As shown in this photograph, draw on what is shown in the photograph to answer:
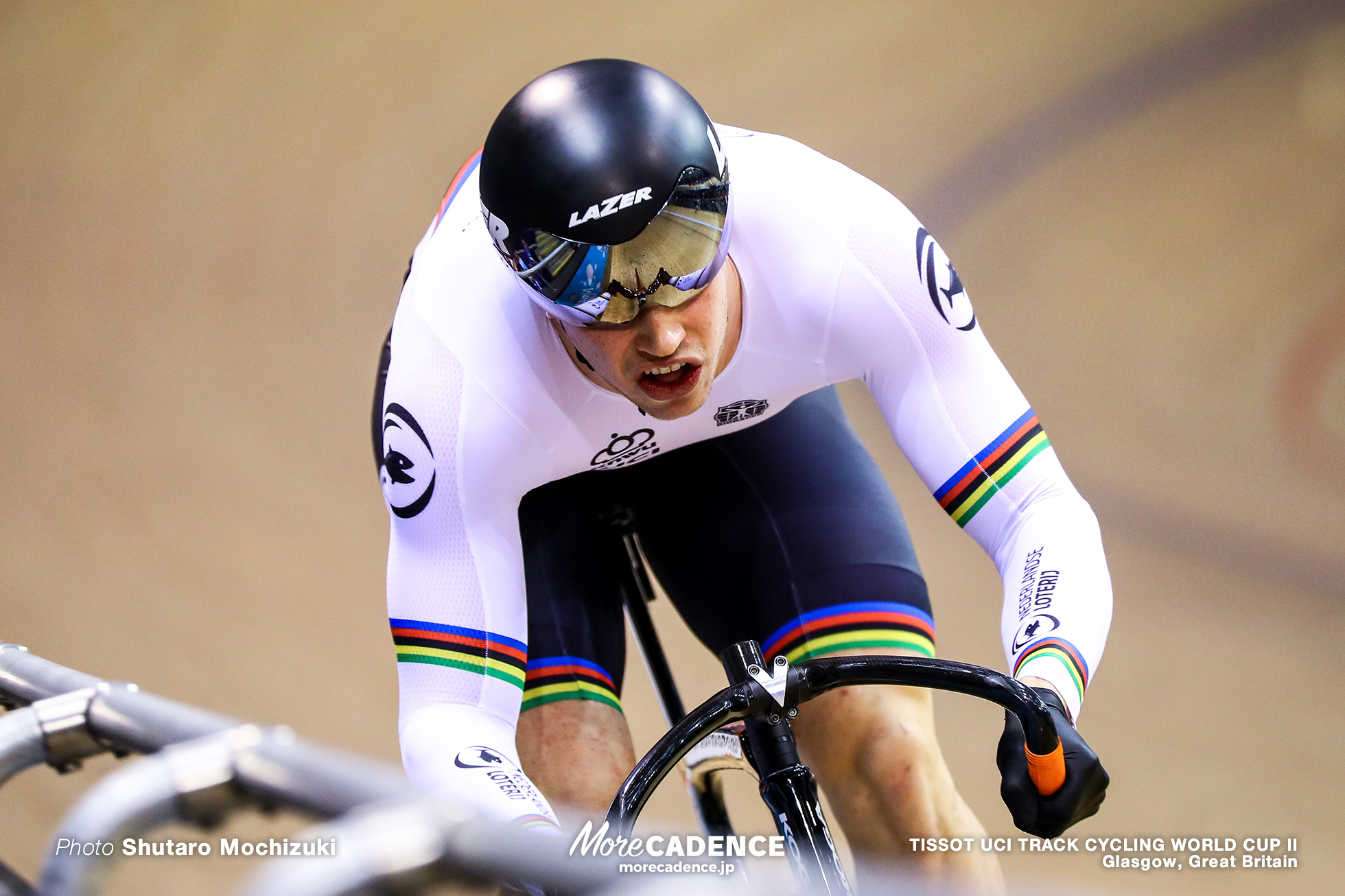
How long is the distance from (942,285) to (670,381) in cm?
47

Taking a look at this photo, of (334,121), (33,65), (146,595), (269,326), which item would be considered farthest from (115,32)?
(146,595)

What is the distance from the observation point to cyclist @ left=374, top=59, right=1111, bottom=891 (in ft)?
5.54

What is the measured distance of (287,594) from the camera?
4.20 meters

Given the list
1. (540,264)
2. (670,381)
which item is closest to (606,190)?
(540,264)

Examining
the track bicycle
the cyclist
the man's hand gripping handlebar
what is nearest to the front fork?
the track bicycle

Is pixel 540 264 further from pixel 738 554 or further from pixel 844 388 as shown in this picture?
pixel 844 388

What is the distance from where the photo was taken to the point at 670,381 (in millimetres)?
1774

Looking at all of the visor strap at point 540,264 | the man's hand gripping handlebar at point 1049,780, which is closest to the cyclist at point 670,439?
the visor strap at point 540,264

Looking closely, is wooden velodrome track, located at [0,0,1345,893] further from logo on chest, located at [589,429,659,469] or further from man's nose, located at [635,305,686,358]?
man's nose, located at [635,305,686,358]

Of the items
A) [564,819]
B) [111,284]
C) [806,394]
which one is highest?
[111,284]

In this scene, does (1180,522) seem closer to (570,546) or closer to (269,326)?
(570,546)

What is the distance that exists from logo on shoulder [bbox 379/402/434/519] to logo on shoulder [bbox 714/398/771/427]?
0.46m

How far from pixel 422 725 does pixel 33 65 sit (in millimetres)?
4722

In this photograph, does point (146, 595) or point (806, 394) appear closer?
point (806, 394)
